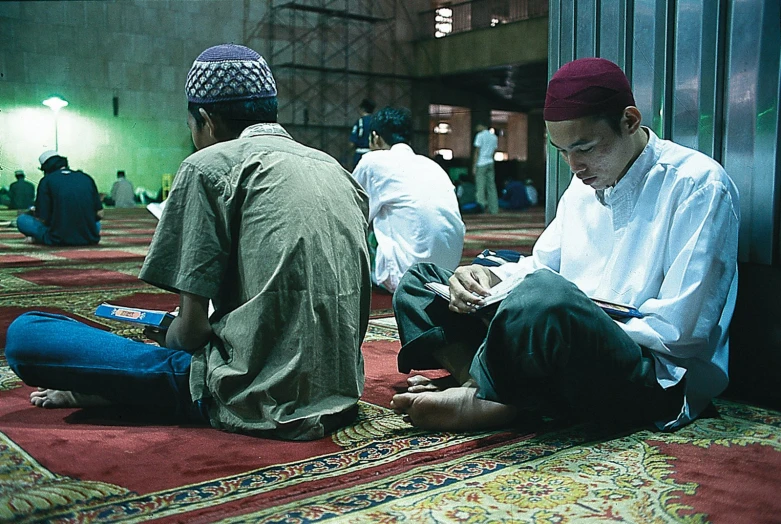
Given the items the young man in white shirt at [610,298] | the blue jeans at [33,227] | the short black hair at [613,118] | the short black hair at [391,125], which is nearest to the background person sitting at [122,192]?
the blue jeans at [33,227]

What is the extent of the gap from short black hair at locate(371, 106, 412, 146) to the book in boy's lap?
255 cm

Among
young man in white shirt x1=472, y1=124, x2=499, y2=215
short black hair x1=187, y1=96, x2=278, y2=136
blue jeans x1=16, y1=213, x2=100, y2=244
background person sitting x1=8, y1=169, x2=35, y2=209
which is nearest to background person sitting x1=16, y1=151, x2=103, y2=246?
blue jeans x1=16, y1=213, x2=100, y2=244

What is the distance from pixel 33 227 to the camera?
744cm

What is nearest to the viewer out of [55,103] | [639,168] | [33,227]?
[639,168]

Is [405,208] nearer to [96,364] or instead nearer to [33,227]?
[96,364]

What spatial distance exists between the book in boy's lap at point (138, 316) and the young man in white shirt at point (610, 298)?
565 mm

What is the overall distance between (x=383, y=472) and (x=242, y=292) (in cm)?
50

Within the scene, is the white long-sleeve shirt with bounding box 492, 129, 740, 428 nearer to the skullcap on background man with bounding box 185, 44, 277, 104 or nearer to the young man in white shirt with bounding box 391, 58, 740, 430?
the young man in white shirt with bounding box 391, 58, 740, 430

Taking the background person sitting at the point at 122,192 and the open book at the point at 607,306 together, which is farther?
the background person sitting at the point at 122,192

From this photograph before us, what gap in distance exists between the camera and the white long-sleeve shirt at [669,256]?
6.03 feet

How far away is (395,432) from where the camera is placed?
1.95 m

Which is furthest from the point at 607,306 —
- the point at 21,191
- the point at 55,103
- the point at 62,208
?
the point at 55,103

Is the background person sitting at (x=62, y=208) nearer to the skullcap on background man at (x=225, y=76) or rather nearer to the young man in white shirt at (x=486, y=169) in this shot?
the skullcap on background man at (x=225, y=76)

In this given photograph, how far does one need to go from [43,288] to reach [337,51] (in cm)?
1305
